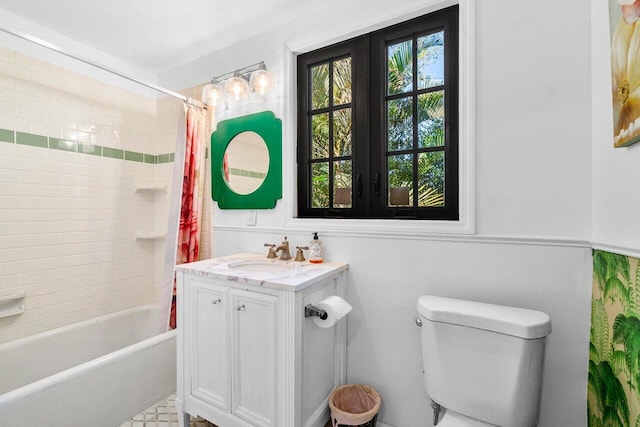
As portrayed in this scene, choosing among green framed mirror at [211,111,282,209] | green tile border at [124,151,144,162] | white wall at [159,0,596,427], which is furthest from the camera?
green tile border at [124,151,144,162]

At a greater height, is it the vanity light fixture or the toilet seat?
the vanity light fixture

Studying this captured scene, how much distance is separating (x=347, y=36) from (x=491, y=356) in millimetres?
1692

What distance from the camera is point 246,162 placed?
2020mm

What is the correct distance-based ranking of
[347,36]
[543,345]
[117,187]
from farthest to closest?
[117,187] → [347,36] → [543,345]

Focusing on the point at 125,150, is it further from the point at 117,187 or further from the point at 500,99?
the point at 500,99

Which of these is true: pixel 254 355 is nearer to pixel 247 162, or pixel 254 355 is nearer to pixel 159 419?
pixel 159 419

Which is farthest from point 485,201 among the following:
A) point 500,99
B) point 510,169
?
point 500,99

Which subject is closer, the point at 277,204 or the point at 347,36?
the point at 347,36

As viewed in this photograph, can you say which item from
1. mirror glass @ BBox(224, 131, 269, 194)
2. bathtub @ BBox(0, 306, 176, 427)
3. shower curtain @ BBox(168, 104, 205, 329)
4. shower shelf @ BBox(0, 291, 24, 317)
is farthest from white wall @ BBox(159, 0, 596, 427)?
shower shelf @ BBox(0, 291, 24, 317)

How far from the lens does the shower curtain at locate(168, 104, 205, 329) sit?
80.4 inches

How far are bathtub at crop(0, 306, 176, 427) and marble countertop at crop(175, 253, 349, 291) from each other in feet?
2.22

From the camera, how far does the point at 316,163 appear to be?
1.81m

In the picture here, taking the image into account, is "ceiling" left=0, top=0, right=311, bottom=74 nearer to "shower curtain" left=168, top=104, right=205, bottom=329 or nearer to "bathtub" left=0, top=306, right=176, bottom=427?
"shower curtain" left=168, top=104, right=205, bottom=329

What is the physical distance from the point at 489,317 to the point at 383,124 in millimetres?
1051
